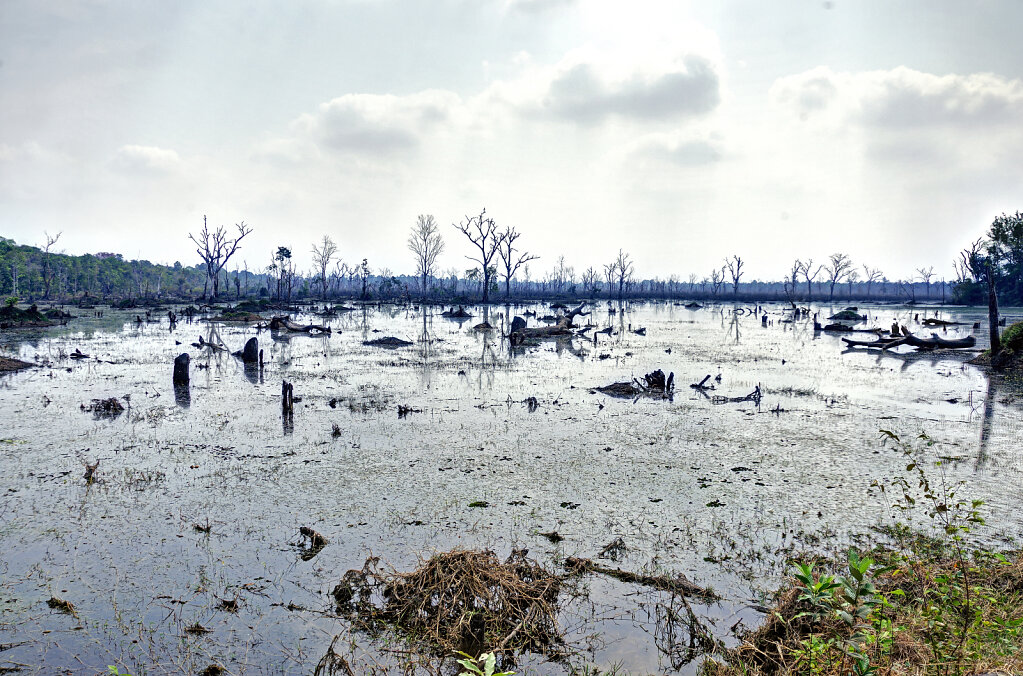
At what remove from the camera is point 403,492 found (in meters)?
8.05

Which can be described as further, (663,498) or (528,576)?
(663,498)

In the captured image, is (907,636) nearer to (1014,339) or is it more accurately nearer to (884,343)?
(1014,339)

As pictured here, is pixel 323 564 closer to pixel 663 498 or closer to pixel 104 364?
pixel 663 498

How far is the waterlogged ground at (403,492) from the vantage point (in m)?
5.01

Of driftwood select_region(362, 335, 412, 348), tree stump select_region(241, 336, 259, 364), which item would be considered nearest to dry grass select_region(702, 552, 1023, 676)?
tree stump select_region(241, 336, 259, 364)

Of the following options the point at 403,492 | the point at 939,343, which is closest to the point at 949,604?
the point at 403,492

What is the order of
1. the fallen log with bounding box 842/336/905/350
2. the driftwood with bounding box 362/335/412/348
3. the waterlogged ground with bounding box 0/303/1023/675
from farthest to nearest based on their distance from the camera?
the driftwood with bounding box 362/335/412/348 < the fallen log with bounding box 842/336/905/350 < the waterlogged ground with bounding box 0/303/1023/675

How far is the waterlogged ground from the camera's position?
5.01m

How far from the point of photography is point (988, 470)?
29.3 feet

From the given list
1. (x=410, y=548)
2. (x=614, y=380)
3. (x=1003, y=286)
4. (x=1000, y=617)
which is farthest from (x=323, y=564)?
(x=1003, y=286)

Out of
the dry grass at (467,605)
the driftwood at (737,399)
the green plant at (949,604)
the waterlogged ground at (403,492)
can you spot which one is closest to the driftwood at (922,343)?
the waterlogged ground at (403,492)

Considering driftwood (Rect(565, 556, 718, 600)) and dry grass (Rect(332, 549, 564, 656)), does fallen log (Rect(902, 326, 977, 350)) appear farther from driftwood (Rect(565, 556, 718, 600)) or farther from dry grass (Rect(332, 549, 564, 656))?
dry grass (Rect(332, 549, 564, 656))

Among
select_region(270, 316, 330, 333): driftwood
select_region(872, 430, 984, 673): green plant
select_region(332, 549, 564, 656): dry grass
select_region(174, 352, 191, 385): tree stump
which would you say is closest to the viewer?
select_region(872, 430, 984, 673): green plant

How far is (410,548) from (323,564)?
94 cm
